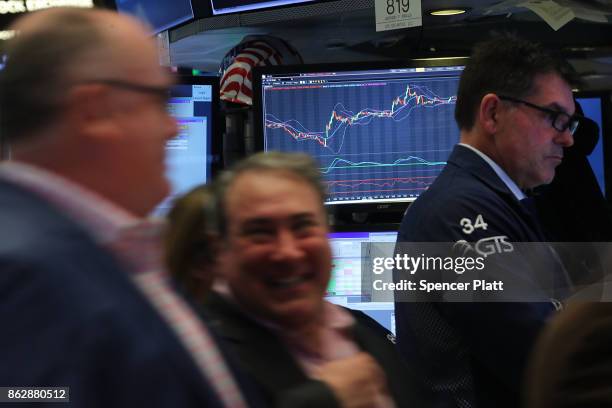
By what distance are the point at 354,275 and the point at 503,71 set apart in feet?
2.76

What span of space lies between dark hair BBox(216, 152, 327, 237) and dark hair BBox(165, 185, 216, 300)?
0.02m

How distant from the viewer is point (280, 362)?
1283 millimetres

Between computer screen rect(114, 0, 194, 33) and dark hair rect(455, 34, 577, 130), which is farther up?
computer screen rect(114, 0, 194, 33)

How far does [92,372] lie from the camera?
2.68 ft

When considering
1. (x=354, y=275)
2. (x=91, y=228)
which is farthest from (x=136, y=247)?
(x=354, y=275)

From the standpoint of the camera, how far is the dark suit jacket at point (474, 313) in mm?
1808

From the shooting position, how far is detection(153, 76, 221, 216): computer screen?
284 cm

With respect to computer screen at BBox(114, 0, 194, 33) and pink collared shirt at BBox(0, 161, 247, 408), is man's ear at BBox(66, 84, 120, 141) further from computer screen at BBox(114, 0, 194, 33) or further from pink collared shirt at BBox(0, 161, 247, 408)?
computer screen at BBox(114, 0, 194, 33)

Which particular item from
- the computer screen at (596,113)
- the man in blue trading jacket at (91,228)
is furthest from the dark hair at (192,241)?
the computer screen at (596,113)

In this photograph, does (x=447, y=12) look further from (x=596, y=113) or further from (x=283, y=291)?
(x=283, y=291)

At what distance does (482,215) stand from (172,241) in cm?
80

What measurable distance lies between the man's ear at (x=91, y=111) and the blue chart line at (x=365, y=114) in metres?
1.88

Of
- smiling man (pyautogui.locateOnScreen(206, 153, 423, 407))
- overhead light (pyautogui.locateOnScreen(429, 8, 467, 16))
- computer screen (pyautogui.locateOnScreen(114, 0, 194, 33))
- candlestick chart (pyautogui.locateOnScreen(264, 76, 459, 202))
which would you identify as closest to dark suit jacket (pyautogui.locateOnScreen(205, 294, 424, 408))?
smiling man (pyautogui.locateOnScreen(206, 153, 423, 407))

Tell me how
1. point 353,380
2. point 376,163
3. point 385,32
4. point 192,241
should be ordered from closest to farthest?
point 353,380 → point 192,241 → point 376,163 → point 385,32
